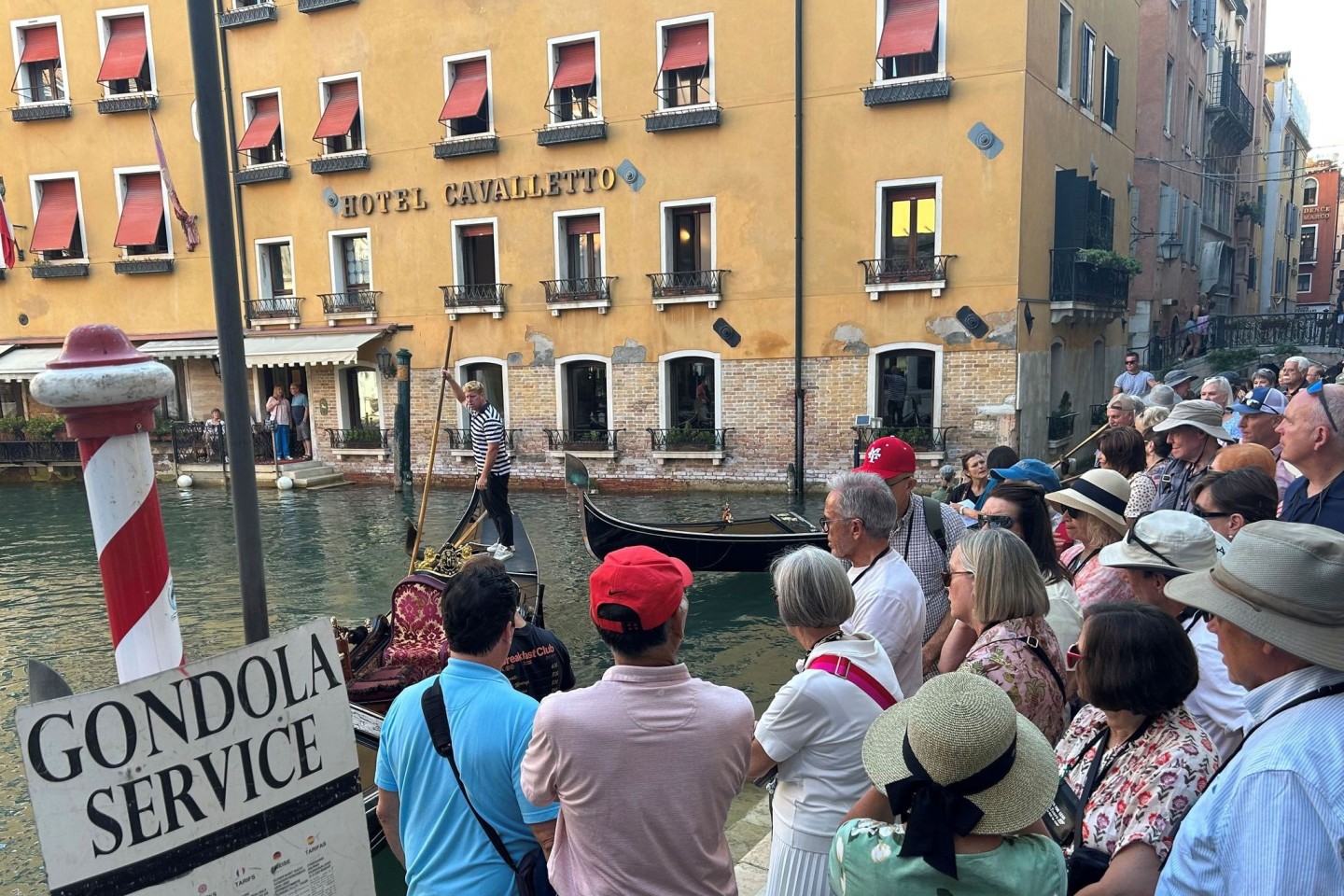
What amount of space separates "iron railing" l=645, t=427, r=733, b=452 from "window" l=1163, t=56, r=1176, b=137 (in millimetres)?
10834

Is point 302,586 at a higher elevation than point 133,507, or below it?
below

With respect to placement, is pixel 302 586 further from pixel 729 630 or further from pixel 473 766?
pixel 473 766

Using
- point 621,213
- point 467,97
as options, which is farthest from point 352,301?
point 621,213

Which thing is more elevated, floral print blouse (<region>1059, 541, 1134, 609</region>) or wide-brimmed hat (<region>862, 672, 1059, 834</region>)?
wide-brimmed hat (<region>862, 672, 1059, 834</region>)

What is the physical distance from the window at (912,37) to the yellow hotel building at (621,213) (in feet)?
0.13

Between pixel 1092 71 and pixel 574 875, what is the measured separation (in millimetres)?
13591

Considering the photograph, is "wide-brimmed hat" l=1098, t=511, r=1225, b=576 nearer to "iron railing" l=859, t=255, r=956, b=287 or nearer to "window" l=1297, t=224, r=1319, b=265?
"iron railing" l=859, t=255, r=956, b=287

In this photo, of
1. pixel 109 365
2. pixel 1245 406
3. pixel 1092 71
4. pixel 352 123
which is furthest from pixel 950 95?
pixel 109 365

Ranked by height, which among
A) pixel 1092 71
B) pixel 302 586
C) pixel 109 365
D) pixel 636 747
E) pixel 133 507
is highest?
pixel 1092 71

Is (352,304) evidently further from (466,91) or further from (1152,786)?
(1152,786)

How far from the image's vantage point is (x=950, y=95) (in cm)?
1022

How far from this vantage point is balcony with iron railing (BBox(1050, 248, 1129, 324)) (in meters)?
11.2

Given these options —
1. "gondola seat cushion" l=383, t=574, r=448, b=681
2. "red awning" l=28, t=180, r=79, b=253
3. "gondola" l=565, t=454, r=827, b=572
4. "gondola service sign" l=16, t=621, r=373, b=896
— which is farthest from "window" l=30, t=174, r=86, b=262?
"gondola service sign" l=16, t=621, r=373, b=896

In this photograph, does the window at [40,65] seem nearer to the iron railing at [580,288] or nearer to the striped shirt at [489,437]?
the iron railing at [580,288]
